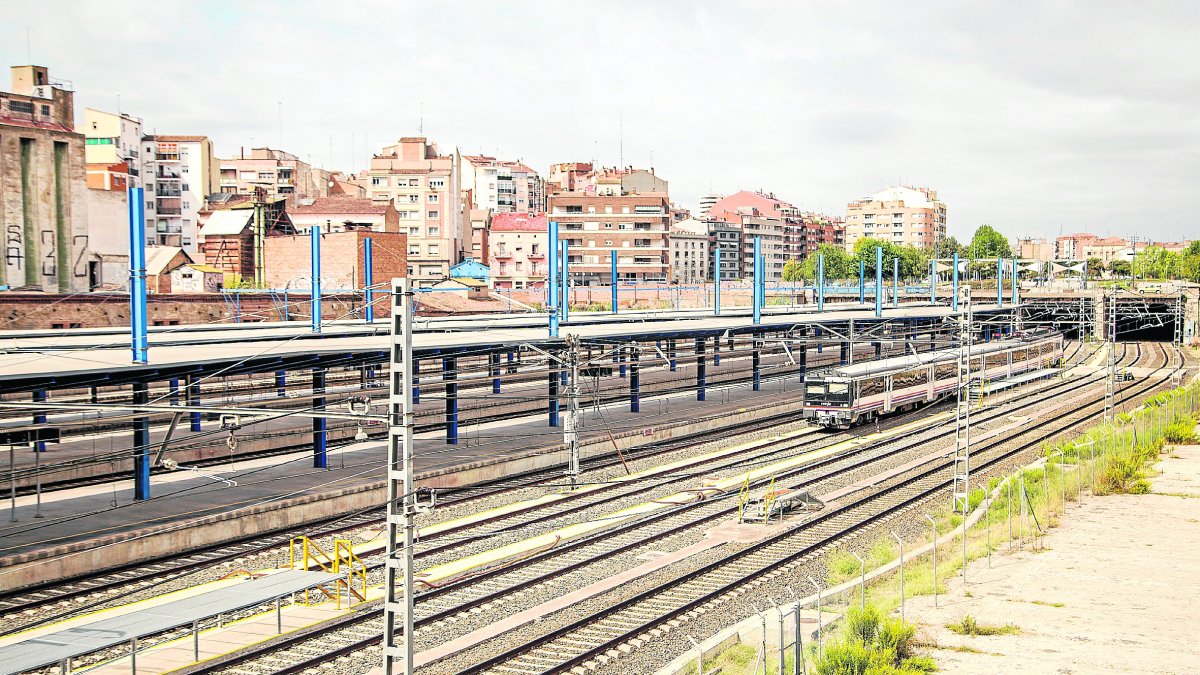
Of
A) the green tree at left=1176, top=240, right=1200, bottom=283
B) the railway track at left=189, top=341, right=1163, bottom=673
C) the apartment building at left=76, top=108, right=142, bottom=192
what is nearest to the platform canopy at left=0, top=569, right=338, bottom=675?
the railway track at left=189, top=341, right=1163, bottom=673

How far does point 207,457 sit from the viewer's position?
33.4 meters

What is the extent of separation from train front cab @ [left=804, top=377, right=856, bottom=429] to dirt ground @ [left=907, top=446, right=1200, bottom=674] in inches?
577

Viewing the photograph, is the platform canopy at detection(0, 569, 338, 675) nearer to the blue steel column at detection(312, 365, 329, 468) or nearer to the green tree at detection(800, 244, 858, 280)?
the blue steel column at detection(312, 365, 329, 468)

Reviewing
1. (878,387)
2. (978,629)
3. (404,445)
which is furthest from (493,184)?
(404,445)

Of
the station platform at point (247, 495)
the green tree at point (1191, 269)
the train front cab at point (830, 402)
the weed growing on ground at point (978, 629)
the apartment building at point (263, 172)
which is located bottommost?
the weed growing on ground at point (978, 629)

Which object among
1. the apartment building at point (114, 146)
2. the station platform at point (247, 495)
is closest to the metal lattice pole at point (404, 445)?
the station platform at point (247, 495)

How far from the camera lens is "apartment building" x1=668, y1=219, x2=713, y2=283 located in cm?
14325

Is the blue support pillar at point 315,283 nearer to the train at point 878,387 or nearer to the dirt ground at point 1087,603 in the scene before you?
the train at point 878,387

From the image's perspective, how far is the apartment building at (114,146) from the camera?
276ft

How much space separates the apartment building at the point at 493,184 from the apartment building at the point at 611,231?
2023 centimetres

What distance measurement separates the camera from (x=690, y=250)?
482 feet

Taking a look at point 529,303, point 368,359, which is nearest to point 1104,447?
point 368,359

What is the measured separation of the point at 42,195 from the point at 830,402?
143 feet

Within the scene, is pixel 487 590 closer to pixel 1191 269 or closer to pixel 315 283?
pixel 315 283
